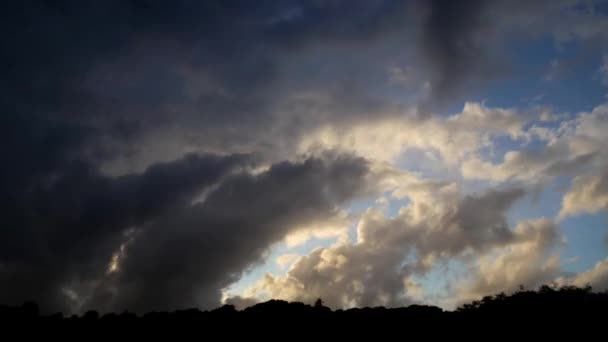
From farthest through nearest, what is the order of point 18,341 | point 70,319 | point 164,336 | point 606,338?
point 70,319
point 164,336
point 18,341
point 606,338

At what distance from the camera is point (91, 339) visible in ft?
157

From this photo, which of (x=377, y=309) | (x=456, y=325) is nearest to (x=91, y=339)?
(x=377, y=309)

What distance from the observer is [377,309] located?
53562 millimetres

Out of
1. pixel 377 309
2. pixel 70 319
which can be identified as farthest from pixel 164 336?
pixel 377 309

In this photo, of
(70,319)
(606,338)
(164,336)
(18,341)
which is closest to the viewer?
(606,338)

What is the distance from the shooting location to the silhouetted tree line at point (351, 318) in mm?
47125

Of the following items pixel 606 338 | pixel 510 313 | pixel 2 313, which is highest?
pixel 2 313

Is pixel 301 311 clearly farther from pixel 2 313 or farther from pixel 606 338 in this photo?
pixel 2 313

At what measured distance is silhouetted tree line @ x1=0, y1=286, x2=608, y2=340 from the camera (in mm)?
47125

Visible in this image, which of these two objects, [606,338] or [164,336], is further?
[164,336]

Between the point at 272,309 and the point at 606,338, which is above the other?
the point at 272,309

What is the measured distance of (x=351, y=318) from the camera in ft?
171

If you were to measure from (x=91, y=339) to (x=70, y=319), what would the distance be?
6074 millimetres

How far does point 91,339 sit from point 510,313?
47670mm
